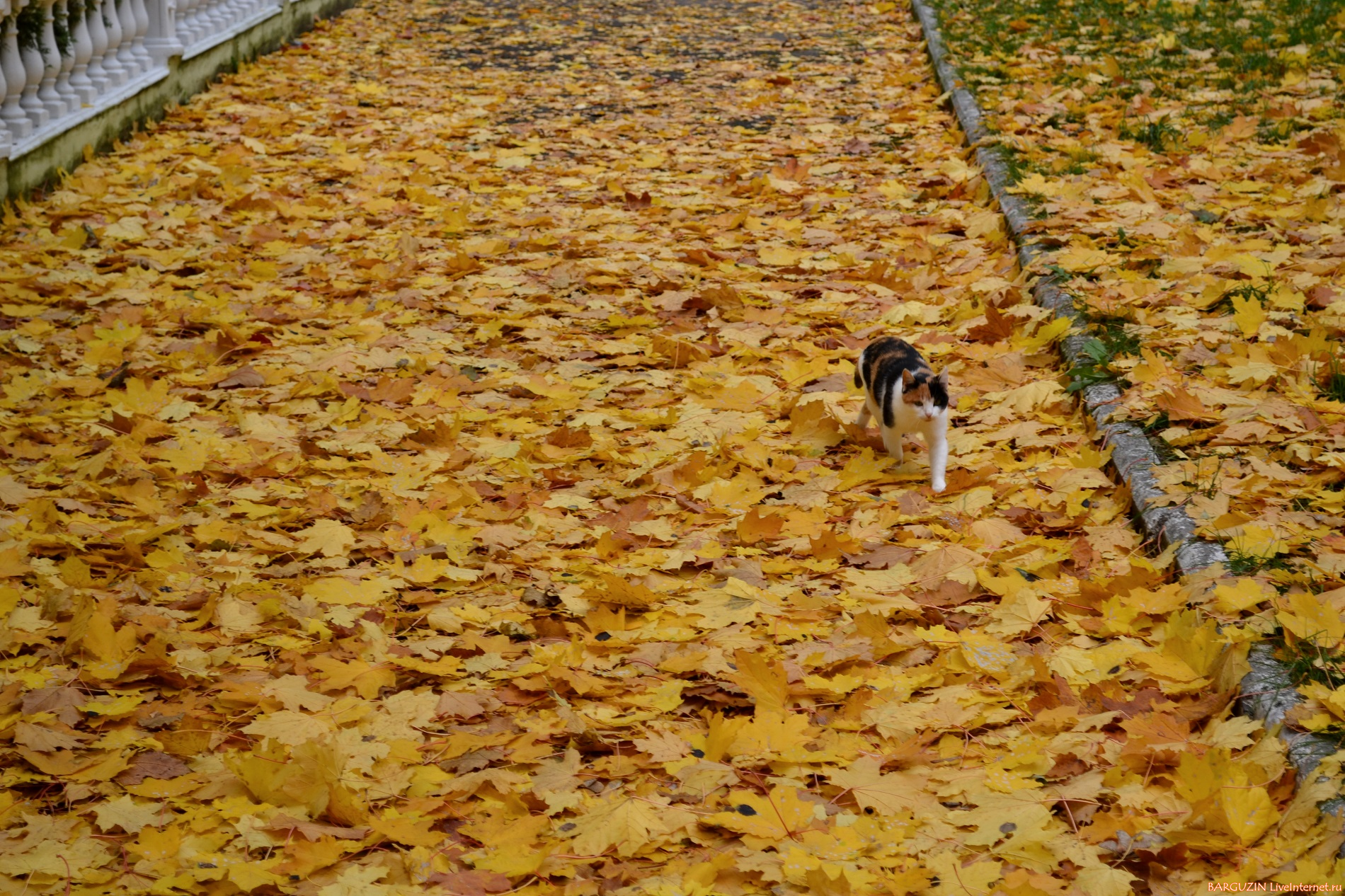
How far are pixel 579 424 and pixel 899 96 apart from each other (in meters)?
5.71

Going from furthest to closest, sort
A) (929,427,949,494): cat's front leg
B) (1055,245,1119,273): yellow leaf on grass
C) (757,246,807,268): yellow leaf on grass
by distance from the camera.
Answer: (757,246,807,268): yellow leaf on grass → (1055,245,1119,273): yellow leaf on grass → (929,427,949,494): cat's front leg

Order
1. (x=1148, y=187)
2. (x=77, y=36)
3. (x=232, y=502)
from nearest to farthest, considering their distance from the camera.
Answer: (x=232, y=502) < (x=1148, y=187) < (x=77, y=36)

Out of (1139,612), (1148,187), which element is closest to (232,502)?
(1139,612)

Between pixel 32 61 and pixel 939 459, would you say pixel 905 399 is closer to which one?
pixel 939 459

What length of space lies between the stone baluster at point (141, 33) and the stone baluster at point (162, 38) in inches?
1.4

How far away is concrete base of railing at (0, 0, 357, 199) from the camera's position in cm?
650

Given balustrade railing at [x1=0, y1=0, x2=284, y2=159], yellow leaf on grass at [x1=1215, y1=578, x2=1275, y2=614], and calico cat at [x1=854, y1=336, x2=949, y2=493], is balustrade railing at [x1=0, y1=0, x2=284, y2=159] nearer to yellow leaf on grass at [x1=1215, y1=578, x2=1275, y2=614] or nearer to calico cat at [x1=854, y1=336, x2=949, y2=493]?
calico cat at [x1=854, y1=336, x2=949, y2=493]

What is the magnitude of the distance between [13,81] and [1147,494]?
19.7ft

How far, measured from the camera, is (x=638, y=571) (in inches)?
140

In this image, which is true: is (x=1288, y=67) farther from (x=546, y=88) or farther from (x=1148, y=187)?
(x=546, y=88)

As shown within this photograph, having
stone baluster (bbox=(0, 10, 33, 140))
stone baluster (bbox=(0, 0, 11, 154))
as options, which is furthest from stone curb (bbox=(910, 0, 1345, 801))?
stone baluster (bbox=(0, 10, 33, 140))

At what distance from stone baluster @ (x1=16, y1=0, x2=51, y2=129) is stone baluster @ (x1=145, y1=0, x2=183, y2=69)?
5.76 ft

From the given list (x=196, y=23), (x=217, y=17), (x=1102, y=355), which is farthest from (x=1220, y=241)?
(x=217, y=17)

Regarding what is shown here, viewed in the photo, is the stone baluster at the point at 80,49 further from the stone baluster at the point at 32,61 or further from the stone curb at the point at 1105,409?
the stone curb at the point at 1105,409
